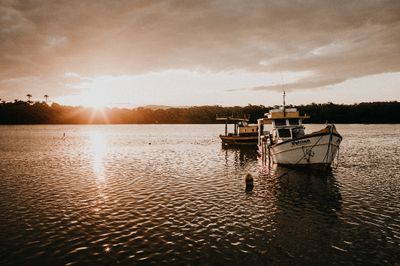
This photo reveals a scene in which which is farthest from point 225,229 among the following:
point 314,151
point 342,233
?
point 314,151

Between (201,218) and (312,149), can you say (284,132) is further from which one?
(201,218)

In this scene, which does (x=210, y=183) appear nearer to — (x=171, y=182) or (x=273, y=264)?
(x=171, y=182)

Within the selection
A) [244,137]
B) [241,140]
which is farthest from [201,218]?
[241,140]

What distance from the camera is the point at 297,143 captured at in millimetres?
34094

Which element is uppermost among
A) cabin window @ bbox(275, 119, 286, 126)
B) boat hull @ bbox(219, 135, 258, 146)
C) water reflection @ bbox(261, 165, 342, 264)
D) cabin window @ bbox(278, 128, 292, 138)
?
cabin window @ bbox(275, 119, 286, 126)

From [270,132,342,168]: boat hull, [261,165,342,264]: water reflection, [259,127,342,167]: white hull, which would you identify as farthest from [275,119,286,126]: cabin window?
[261,165,342,264]: water reflection

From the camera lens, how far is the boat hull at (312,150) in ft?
105

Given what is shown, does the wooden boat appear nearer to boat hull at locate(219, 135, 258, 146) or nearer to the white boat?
boat hull at locate(219, 135, 258, 146)

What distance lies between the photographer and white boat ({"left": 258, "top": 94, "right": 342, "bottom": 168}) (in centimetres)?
3212

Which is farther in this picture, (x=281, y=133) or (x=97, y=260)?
(x=281, y=133)

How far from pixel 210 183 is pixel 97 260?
16.6 metres

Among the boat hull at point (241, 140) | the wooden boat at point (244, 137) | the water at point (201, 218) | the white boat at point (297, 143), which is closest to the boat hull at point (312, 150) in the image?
the white boat at point (297, 143)

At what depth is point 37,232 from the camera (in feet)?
53.7

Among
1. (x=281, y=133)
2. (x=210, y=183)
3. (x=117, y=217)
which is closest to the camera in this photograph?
(x=117, y=217)
